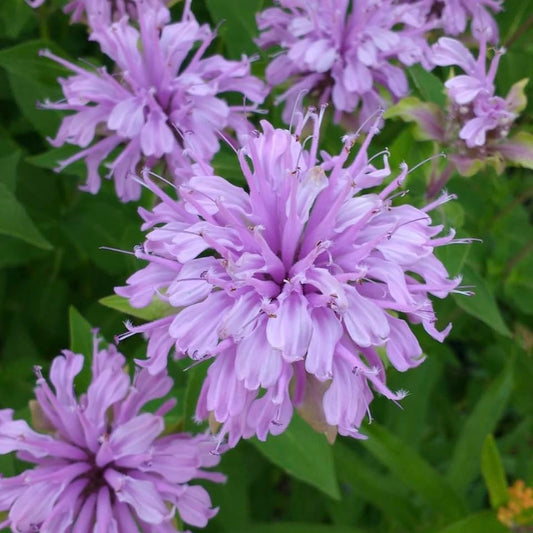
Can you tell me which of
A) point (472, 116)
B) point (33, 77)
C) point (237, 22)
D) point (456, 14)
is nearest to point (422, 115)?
point (472, 116)

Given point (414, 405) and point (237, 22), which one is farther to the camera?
point (414, 405)

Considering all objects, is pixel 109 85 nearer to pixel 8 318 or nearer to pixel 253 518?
pixel 8 318

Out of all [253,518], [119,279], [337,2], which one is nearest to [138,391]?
[119,279]

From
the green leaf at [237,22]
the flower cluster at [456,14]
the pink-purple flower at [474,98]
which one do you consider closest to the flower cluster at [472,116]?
the pink-purple flower at [474,98]

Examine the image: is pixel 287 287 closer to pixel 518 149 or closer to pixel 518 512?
pixel 518 149

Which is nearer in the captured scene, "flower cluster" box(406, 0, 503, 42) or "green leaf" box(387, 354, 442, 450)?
"flower cluster" box(406, 0, 503, 42)

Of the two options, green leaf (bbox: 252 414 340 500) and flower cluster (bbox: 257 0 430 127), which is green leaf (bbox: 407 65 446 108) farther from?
green leaf (bbox: 252 414 340 500)

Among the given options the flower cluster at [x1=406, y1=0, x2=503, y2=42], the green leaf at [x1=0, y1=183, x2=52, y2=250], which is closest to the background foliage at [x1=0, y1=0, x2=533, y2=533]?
the green leaf at [x1=0, y1=183, x2=52, y2=250]
